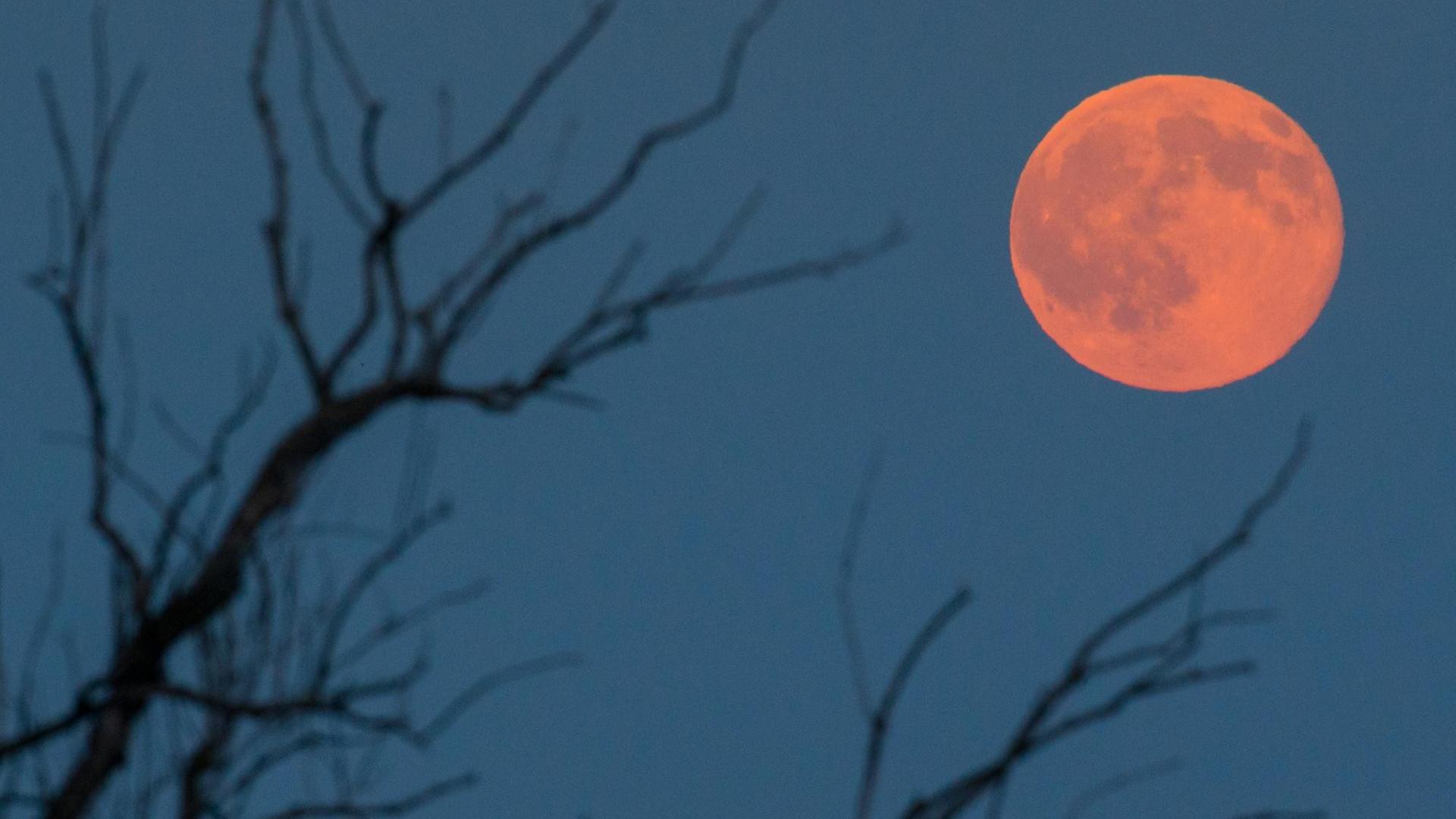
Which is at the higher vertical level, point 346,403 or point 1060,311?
point 1060,311

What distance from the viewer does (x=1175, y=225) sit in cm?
1089

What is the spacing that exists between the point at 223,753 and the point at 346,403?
120 centimetres

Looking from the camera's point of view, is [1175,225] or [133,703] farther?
[1175,225]

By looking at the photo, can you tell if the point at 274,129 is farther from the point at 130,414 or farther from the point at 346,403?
the point at 130,414

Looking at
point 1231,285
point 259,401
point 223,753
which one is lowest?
point 223,753

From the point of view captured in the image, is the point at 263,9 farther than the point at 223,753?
No

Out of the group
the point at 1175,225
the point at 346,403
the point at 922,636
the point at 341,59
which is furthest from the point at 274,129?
the point at 1175,225

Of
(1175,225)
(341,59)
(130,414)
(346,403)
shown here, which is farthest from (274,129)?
(1175,225)

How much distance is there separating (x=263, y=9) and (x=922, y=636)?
154cm

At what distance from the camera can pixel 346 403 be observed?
2.85 metres

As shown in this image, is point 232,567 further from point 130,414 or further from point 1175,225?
point 1175,225

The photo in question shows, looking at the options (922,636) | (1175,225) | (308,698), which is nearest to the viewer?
(922,636)

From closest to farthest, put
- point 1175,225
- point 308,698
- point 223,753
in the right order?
point 308,698 → point 223,753 → point 1175,225

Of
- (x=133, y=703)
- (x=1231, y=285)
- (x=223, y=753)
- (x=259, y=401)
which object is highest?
(x=1231, y=285)
